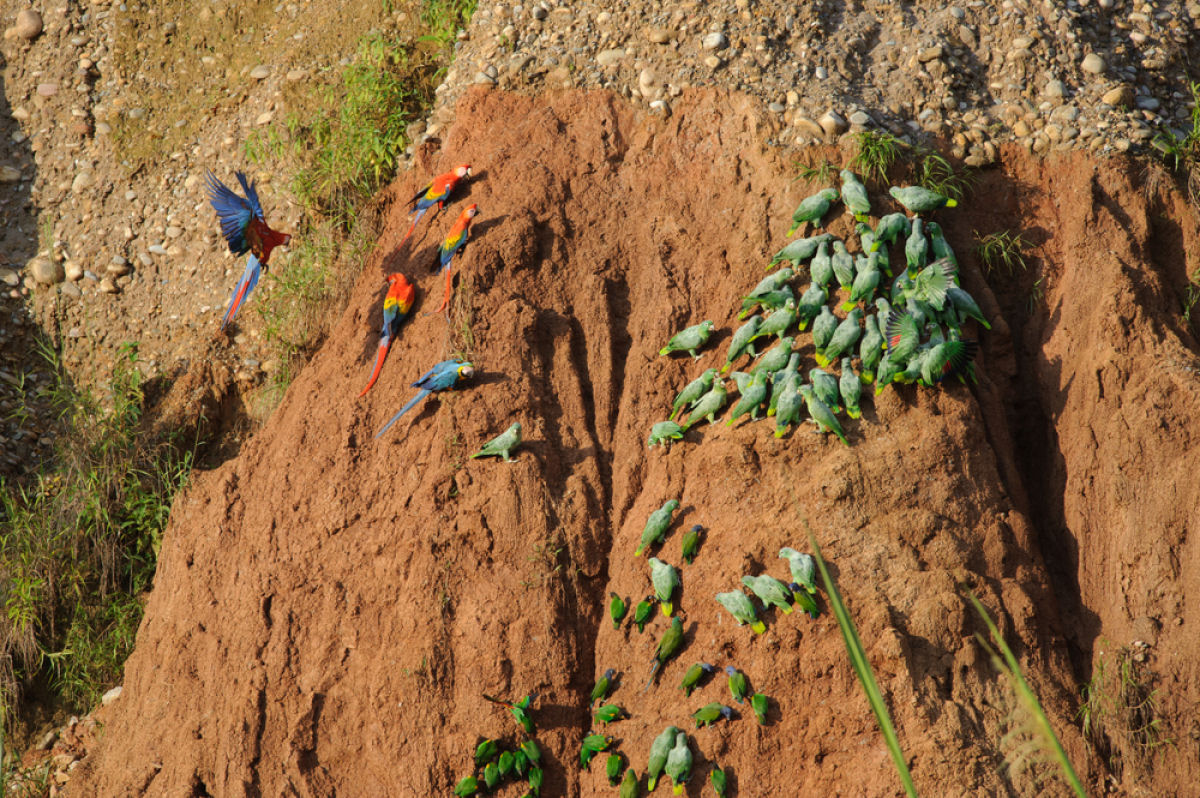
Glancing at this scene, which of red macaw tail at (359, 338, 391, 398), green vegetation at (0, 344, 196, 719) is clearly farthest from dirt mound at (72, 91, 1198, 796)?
green vegetation at (0, 344, 196, 719)

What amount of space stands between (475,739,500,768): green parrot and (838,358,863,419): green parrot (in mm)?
2258

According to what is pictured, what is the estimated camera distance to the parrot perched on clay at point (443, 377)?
17.6 feet

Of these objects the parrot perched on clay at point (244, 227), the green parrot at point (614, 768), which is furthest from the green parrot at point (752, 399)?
the parrot perched on clay at point (244, 227)

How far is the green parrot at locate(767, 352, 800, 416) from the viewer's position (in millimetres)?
4906

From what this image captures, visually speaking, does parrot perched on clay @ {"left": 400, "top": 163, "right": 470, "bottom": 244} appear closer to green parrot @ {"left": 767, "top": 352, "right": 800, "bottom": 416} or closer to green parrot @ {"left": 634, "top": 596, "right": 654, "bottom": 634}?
green parrot @ {"left": 767, "top": 352, "right": 800, "bottom": 416}

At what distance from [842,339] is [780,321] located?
334 millimetres

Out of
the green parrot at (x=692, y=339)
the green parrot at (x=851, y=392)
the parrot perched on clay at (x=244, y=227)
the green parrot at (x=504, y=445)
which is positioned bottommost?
the green parrot at (x=851, y=392)

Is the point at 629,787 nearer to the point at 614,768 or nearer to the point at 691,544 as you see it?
the point at 614,768

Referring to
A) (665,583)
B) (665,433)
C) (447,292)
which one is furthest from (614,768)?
(447,292)

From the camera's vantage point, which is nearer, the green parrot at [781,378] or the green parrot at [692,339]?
the green parrot at [781,378]

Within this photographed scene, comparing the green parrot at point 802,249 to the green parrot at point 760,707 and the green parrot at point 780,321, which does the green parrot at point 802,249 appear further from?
the green parrot at point 760,707

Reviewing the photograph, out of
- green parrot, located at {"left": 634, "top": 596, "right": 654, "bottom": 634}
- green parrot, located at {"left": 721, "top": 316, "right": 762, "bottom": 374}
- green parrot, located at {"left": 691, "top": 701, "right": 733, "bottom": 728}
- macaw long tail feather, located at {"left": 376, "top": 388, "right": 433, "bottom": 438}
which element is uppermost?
macaw long tail feather, located at {"left": 376, "top": 388, "right": 433, "bottom": 438}

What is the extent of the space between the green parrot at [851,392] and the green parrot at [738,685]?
4.33 feet

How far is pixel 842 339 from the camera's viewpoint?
16.2ft
